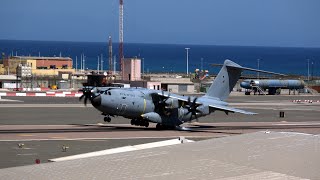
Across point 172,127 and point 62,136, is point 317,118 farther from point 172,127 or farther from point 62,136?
point 62,136

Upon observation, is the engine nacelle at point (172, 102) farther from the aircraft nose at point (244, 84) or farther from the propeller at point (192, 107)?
the aircraft nose at point (244, 84)

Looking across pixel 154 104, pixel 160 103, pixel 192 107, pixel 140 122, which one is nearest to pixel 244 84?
pixel 192 107

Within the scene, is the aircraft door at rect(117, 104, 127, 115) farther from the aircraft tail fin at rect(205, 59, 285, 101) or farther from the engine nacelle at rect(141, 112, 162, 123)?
the aircraft tail fin at rect(205, 59, 285, 101)

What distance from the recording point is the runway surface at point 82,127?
144ft

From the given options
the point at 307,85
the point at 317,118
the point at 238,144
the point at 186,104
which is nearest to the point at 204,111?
the point at 186,104

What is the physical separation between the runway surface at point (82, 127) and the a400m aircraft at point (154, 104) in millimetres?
1315

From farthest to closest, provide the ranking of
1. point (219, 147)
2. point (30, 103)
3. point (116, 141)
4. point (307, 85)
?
point (307, 85)
point (30, 103)
point (116, 141)
point (219, 147)

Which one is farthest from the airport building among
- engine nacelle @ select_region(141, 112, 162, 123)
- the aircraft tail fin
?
engine nacelle @ select_region(141, 112, 162, 123)

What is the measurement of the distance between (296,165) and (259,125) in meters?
44.8

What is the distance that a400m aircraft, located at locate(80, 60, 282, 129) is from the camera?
181ft

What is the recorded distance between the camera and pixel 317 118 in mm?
77688

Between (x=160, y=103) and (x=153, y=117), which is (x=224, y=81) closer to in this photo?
(x=160, y=103)

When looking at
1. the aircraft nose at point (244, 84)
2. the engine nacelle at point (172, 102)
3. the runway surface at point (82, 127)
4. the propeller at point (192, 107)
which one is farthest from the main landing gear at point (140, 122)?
the aircraft nose at point (244, 84)

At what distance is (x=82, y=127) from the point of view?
60219mm
